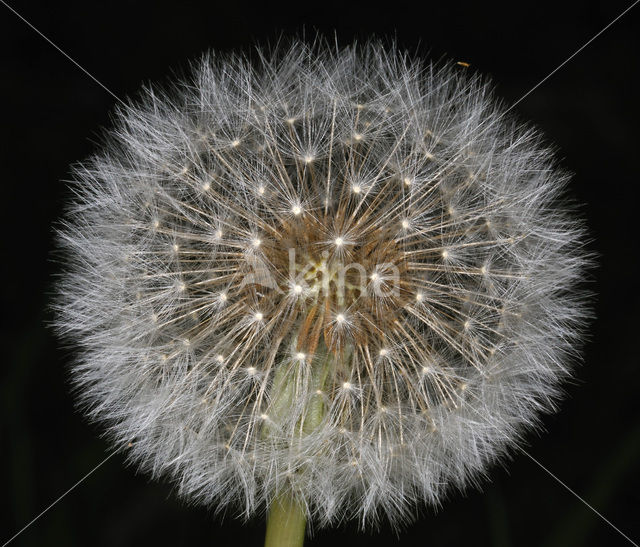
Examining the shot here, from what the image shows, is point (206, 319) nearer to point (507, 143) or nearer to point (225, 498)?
point (225, 498)

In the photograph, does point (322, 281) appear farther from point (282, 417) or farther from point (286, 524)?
point (286, 524)

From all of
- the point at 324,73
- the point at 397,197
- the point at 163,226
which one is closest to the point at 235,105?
the point at 324,73

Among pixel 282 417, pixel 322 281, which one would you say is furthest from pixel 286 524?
pixel 322 281

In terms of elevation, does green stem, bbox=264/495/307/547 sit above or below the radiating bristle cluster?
below

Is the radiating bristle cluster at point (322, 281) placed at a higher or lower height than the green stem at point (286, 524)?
higher
